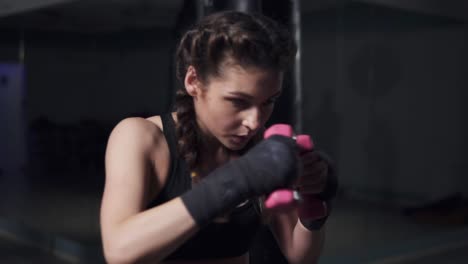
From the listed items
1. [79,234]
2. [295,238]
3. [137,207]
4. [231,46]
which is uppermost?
[231,46]

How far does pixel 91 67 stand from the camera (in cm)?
358

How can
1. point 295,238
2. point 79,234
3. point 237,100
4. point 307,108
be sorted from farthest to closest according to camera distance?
1. point 307,108
2. point 79,234
3. point 295,238
4. point 237,100

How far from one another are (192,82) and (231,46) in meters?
0.12

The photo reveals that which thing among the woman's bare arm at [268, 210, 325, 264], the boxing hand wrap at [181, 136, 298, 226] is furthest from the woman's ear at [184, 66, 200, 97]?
the woman's bare arm at [268, 210, 325, 264]

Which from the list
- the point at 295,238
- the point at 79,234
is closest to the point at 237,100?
the point at 295,238

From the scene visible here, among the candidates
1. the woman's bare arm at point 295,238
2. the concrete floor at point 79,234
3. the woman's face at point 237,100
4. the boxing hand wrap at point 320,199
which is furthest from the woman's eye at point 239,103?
the concrete floor at point 79,234

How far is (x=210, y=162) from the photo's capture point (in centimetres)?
121

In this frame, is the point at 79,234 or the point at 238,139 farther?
the point at 79,234

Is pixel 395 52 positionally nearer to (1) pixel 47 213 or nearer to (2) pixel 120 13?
(2) pixel 120 13

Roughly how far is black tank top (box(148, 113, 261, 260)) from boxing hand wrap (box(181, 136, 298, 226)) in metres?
0.20

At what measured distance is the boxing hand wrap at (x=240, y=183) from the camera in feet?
2.78

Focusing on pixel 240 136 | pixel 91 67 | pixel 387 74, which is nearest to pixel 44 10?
pixel 91 67

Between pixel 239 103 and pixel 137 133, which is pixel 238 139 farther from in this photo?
pixel 137 133

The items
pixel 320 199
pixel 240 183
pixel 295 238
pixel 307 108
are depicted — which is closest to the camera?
pixel 240 183
